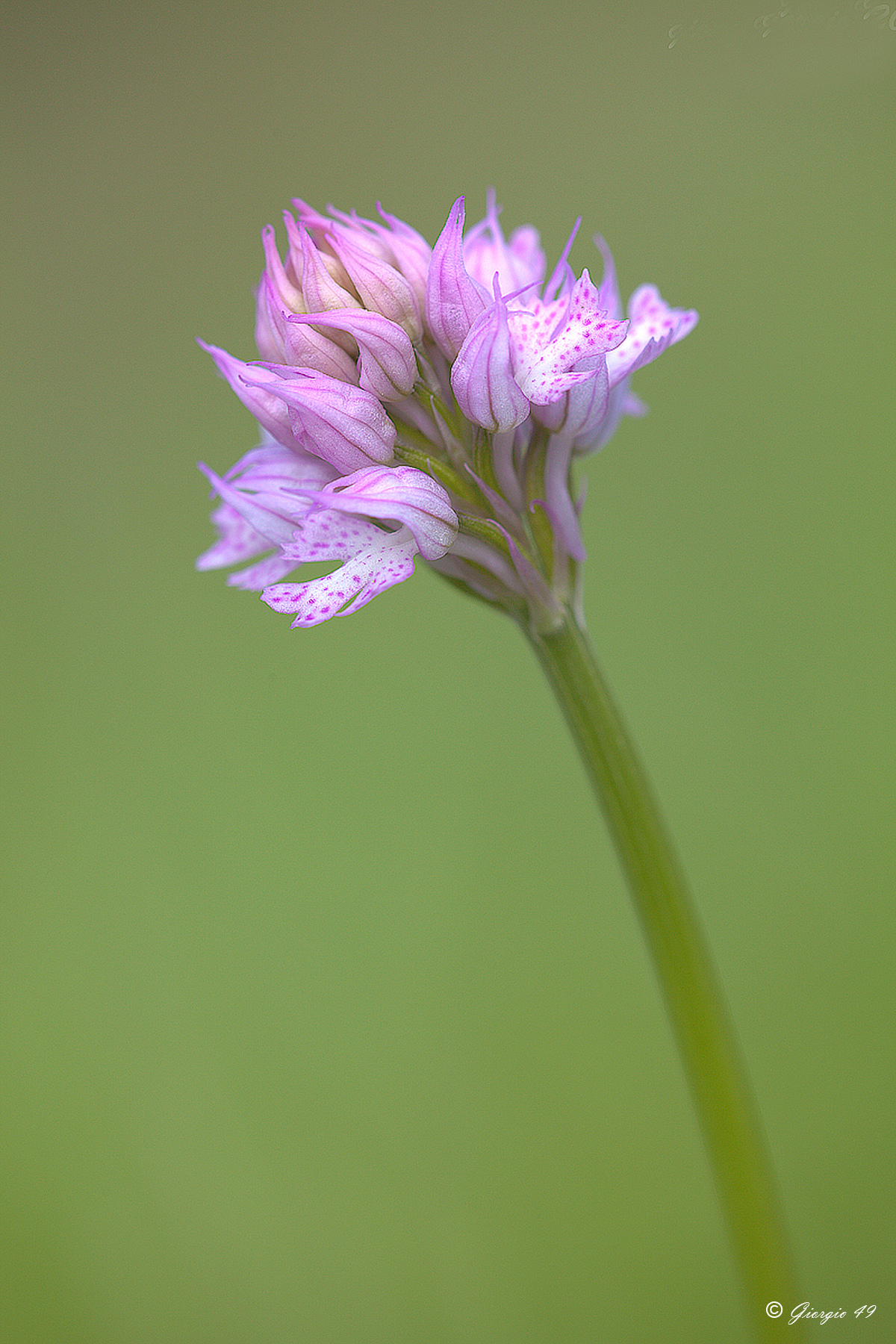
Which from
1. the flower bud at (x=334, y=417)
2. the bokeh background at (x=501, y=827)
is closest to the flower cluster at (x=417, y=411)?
the flower bud at (x=334, y=417)

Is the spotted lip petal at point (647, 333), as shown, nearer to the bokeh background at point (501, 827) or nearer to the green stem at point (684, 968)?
the green stem at point (684, 968)

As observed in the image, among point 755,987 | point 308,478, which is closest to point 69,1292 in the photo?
point 755,987

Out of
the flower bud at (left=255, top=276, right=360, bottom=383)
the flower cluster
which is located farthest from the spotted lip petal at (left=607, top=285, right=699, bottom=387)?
the flower bud at (left=255, top=276, right=360, bottom=383)

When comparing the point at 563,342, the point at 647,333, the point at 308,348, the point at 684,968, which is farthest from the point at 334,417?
the point at 684,968

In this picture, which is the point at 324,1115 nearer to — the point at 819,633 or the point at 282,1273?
the point at 282,1273

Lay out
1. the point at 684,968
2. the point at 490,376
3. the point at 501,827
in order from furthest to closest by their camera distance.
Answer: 1. the point at 501,827
2. the point at 684,968
3. the point at 490,376

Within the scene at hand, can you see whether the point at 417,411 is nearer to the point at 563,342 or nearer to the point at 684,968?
the point at 563,342

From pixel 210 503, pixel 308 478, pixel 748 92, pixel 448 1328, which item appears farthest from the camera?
pixel 210 503
